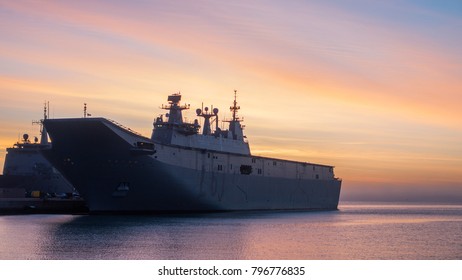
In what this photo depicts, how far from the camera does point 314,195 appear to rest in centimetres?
7550

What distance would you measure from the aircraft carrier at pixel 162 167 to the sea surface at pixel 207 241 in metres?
3.26

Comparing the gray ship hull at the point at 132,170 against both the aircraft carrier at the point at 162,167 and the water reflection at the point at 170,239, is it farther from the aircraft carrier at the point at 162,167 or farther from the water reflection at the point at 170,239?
the water reflection at the point at 170,239

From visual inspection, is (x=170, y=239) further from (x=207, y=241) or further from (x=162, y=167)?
(x=162, y=167)

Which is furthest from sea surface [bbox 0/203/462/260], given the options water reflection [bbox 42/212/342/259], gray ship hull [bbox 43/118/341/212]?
gray ship hull [bbox 43/118/341/212]

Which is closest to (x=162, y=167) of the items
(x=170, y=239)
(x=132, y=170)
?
(x=132, y=170)

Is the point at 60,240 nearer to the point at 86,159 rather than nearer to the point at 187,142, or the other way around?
the point at 86,159

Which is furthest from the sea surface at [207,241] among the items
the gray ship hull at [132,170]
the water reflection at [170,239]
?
the gray ship hull at [132,170]

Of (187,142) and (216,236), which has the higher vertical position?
(187,142)

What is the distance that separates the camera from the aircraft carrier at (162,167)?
152 ft

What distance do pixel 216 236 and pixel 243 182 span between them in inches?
954

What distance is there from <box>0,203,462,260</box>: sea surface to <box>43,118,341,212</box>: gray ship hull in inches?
127
